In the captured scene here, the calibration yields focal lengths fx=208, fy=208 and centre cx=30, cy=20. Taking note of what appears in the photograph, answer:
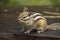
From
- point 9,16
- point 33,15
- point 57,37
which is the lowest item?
point 57,37

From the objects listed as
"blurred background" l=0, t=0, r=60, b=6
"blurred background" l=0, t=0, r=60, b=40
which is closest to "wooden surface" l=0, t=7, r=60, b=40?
"blurred background" l=0, t=0, r=60, b=40

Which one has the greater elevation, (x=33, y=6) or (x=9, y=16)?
(x=33, y=6)

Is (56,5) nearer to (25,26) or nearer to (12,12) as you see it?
(12,12)

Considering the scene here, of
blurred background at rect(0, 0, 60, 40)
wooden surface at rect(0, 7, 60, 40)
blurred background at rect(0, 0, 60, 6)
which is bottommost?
wooden surface at rect(0, 7, 60, 40)

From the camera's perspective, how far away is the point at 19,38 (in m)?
1.19

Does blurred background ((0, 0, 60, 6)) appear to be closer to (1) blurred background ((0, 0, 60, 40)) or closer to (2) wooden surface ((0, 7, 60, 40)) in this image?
(1) blurred background ((0, 0, 60, 40))

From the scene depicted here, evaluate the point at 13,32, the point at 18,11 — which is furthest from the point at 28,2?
the point at 13,32

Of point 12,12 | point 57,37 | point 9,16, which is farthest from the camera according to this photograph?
point 12,12

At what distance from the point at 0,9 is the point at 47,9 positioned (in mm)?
431

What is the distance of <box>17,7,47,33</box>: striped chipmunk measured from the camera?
115 cm

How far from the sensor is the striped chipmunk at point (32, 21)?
115 centimetres

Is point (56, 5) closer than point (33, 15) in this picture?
No

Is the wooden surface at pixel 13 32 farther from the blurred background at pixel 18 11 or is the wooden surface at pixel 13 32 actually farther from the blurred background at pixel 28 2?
the blurred background at pixel 28 2

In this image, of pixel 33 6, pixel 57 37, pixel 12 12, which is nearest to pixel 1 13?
pixel 12 12
